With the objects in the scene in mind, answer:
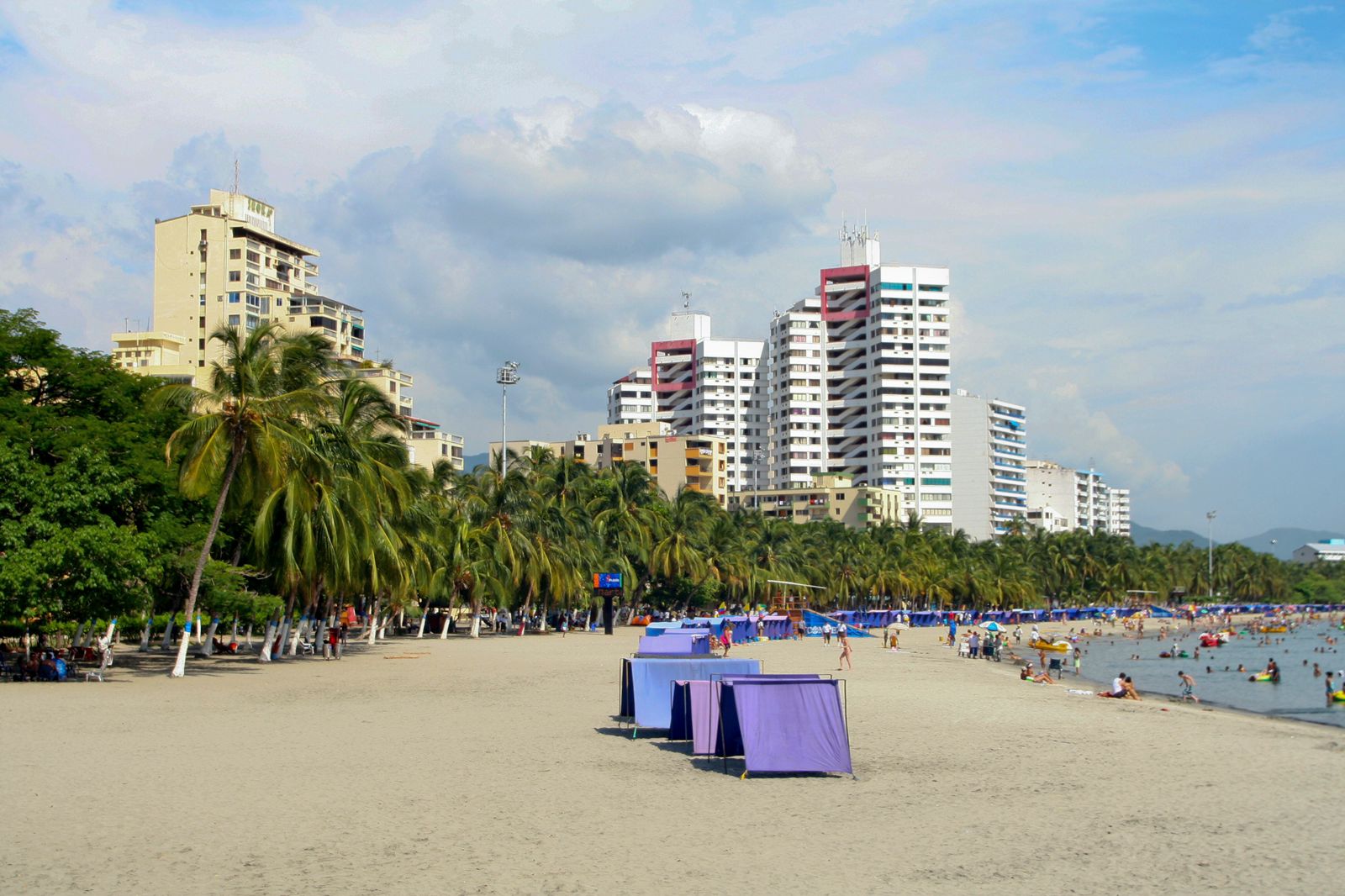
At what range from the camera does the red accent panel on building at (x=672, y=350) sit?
177m

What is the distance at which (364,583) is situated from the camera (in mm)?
46219

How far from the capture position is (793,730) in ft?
57.5

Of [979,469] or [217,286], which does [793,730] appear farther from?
[979,469]

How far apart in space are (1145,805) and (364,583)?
35.3 metres

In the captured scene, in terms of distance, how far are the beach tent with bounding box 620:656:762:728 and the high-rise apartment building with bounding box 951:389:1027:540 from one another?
143m

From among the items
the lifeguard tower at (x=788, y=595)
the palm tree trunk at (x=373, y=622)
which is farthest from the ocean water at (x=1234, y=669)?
the palm tree trunk at (x=373, y=622)

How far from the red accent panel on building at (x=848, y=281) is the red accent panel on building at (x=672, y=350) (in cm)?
2344

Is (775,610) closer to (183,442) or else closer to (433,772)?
(183,442)

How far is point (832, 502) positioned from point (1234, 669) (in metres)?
86.6

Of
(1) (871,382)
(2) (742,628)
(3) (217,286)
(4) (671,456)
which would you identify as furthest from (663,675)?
(1) (871,382)

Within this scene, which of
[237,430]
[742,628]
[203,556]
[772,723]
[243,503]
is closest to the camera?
[772,723]

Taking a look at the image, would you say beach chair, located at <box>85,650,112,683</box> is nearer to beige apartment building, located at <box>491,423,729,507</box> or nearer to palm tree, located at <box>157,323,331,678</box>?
palm tree, located at <box>157,323,331,678</box>

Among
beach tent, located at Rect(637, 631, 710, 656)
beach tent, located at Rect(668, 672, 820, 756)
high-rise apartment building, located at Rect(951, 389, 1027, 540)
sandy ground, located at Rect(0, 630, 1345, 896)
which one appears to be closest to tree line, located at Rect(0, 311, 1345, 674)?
sandy ground, located at Rect(0, 630, 1345, 896)

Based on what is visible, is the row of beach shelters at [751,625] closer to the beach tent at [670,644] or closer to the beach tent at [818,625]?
the beach tent at [818,625]
